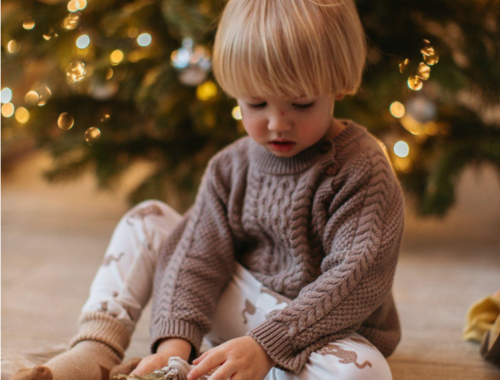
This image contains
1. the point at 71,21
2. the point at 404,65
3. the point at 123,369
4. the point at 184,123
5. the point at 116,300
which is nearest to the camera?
the point at 123,369

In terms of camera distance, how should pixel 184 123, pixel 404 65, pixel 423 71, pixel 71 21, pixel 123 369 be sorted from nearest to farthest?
pixel 123 369 → pixel 423 71 → pixel 404 65 → pixel 71 21 → pixel 184 123

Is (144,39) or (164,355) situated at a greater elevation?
(144,39)

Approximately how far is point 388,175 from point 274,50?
9.2 inches

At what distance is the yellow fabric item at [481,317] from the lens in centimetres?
93

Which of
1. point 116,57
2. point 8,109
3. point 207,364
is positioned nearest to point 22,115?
A: point 8,109

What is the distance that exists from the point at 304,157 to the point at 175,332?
30cm

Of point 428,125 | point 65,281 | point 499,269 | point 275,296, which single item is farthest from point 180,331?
point 428,125

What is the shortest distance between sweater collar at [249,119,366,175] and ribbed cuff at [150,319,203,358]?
0.25 meters

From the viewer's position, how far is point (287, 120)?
0.69m

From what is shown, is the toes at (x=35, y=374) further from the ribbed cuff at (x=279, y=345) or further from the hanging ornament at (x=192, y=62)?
the hanging ornament at (x=192, y=62)

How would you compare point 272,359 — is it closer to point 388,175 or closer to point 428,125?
point 388,175

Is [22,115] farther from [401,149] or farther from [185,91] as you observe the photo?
[401,149]

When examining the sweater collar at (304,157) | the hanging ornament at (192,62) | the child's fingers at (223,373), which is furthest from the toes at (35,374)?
the hanging ornament at (192,62)

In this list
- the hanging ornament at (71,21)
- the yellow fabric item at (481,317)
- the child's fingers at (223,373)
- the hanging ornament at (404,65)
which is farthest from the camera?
the hanging ornament at (71,21)
